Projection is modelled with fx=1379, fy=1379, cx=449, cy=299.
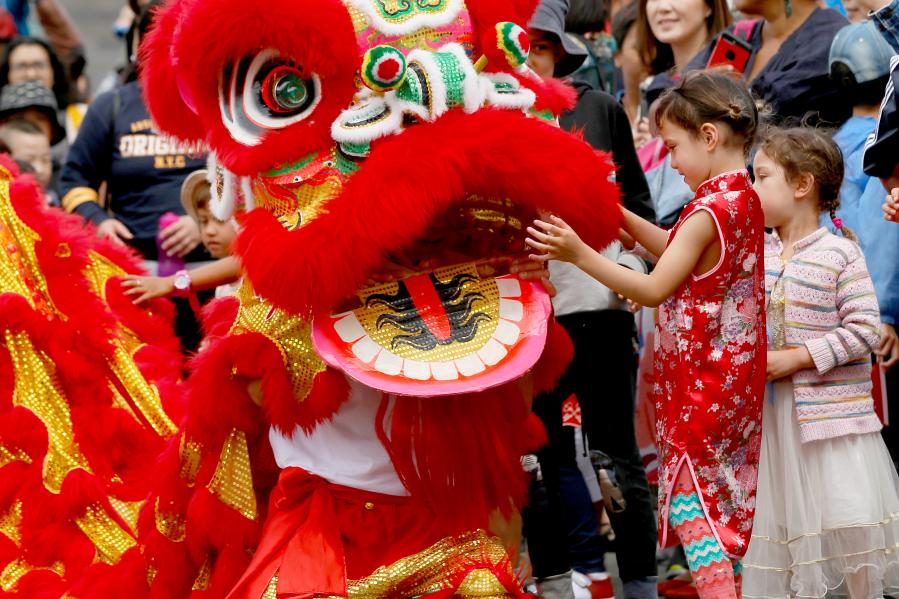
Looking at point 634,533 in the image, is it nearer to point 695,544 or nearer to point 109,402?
point 695,544

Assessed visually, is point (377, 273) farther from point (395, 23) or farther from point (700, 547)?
point (700, 547)

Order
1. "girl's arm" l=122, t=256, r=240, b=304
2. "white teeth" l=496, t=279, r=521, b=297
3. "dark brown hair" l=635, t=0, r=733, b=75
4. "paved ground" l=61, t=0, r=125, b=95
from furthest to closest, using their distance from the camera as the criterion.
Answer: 1. "paved ground" l=61, t=0, r=125, b=95
2. "dark brown hair" l=635, t=0, r=733, b=75
3. "girl's arm" l=122, t=256, r=240, b=304
4. "white teeth" l=496, t=279, r=521, b=297

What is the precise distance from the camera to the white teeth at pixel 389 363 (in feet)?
9.78

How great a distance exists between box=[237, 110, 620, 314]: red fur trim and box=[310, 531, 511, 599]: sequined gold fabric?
0.63 meters

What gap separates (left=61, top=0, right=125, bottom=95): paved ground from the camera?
14.8m

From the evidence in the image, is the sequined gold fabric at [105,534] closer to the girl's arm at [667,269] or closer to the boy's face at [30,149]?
the girl's arm at [667,269]

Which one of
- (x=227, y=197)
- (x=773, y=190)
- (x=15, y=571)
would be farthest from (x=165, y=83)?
(x=773, y=190)

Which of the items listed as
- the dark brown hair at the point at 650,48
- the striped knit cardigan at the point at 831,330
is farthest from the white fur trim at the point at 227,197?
the dark brown hair at the point at 650,48

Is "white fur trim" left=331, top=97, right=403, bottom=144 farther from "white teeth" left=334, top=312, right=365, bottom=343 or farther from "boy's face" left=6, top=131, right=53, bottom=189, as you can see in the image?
"boy's face" left=6, top=131, right=53, bottom=189

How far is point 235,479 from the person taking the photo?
337 cm

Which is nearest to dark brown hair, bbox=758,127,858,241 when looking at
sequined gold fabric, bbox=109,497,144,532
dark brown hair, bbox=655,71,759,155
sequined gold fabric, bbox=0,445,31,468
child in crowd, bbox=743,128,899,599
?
child in crowd, bbox=743,128,899,599

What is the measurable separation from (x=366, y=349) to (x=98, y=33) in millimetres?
14879

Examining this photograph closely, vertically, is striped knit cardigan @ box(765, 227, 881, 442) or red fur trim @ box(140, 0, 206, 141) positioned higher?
red fur trim @ box(140, 0, 206, 141)

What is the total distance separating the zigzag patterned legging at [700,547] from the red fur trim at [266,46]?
50.8 inches
